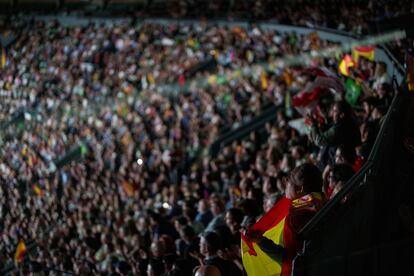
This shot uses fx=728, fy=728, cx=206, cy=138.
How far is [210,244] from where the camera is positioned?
6.12 meters

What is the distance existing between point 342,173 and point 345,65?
214 inches

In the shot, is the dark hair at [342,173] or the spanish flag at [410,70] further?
the spanish flag at [410,70]

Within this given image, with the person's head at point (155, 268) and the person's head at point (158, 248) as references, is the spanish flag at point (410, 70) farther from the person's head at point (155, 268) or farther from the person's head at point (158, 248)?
the person's head at point (155, 268)

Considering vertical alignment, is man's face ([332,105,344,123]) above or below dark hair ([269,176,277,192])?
above

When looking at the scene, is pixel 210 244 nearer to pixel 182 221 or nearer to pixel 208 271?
pixel 208 271

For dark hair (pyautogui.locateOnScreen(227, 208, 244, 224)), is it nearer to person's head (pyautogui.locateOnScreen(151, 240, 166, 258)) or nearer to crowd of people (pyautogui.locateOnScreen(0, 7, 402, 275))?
crowd of people (pyautogui.locateOnScreen(0, 7, 402, 275))

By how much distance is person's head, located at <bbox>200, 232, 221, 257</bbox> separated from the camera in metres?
6.12

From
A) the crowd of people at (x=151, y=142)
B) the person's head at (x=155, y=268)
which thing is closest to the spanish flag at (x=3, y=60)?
the crowd of people at (x=151, y=142)

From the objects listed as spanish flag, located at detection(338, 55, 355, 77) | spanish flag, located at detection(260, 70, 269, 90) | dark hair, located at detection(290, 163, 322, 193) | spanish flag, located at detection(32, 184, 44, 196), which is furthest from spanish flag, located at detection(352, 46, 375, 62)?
spanish flag, located at detection(32, 184, 44, 196)

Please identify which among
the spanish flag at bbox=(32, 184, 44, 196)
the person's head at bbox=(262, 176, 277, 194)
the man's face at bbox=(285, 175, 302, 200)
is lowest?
the spanish flag at bbox=(32, 184, 44, 196)

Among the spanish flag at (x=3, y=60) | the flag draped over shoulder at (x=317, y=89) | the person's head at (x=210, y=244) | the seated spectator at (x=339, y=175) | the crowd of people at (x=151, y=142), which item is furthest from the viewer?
the spanish flag at (x=3, y=60)

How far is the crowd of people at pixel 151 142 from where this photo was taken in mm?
7746

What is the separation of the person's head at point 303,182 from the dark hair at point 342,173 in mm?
777

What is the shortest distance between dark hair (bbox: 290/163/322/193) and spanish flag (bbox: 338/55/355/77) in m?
5.89
